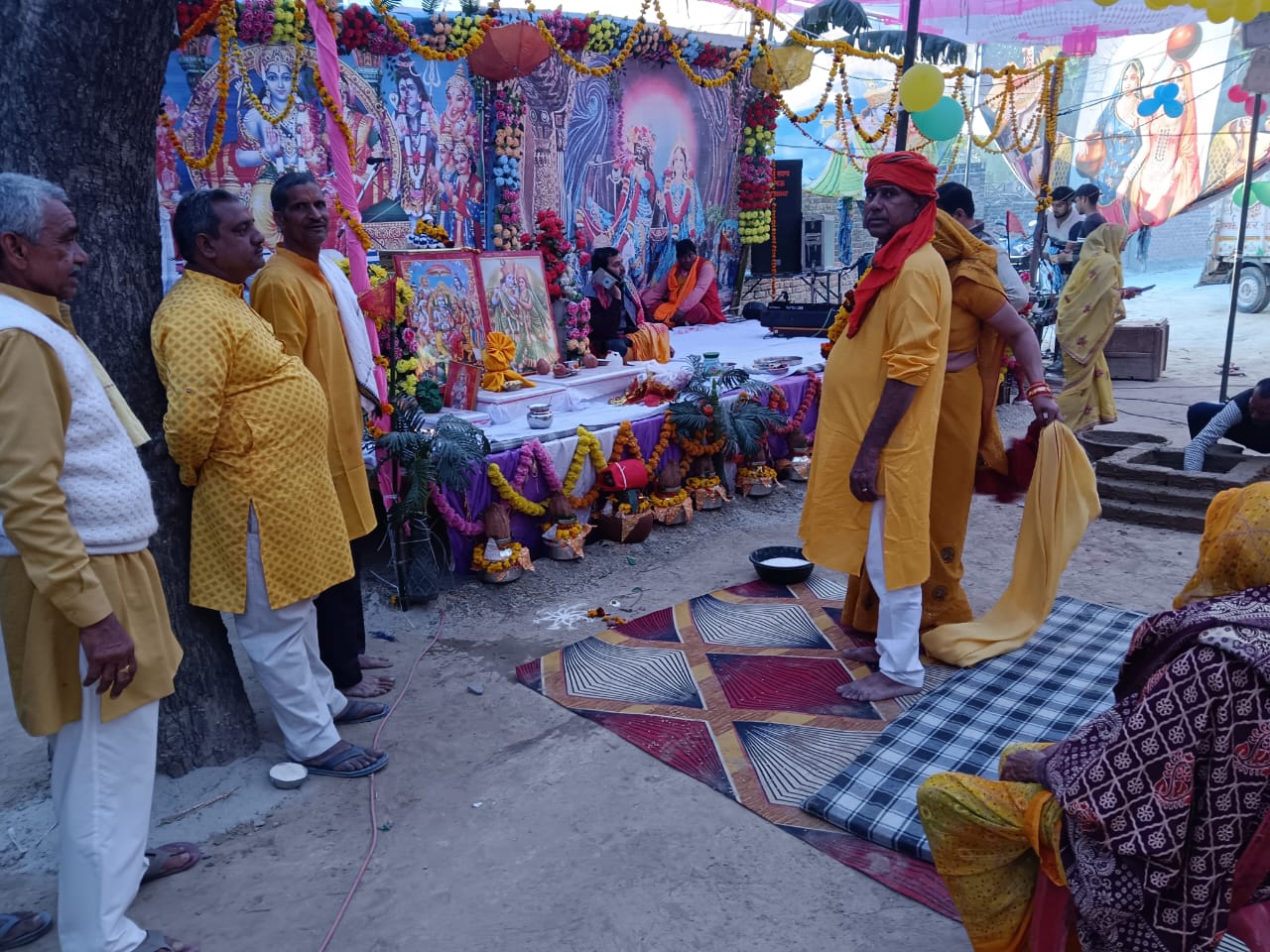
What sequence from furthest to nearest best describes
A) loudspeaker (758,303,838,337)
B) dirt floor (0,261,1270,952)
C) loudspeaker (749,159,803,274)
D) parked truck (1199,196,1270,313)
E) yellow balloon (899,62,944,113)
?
parked truck (1199,196,1270,313)
loudspeaker (749,159,803,274)
loudspeaker (758,303,838,337)
yellow balloon (899,62,944,113)
dirt floor (0,261,1270,952)

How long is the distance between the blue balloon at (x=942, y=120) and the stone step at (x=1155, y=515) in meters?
5.72

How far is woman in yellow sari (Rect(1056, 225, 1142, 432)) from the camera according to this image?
23.5ft

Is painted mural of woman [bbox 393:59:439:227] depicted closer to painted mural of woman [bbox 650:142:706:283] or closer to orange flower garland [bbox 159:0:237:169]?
orange flower garland [bbox 159:0:237:169]

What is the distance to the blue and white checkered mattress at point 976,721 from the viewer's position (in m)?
2.82

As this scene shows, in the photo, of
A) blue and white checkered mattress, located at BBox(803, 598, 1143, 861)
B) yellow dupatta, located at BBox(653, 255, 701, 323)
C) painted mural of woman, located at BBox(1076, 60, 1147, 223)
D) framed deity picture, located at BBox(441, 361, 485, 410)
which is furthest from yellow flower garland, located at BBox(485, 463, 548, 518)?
painted mural of woman, located at BBox(1076, 60, 1147, 223)

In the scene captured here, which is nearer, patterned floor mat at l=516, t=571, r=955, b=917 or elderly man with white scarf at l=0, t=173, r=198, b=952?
elderly man with white scarf at l=0, t=173, r=198, b=952

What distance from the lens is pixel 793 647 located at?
4008mm

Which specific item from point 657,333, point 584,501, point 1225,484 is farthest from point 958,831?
point 657,333

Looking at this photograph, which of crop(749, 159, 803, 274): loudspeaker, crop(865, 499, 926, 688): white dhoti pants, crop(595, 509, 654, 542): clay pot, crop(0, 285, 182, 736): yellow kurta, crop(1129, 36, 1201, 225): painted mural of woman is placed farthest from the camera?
crop(1129, 36, 1201, 225): painted mural of woman

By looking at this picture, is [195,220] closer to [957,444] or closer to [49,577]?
[49,577]

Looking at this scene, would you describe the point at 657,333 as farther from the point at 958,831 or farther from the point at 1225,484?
the point at 958,831

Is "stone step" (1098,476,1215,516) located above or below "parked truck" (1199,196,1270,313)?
below

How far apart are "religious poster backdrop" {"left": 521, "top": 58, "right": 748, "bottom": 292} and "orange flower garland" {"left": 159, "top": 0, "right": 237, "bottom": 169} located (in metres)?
3.00

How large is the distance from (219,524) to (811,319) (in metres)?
7.26
